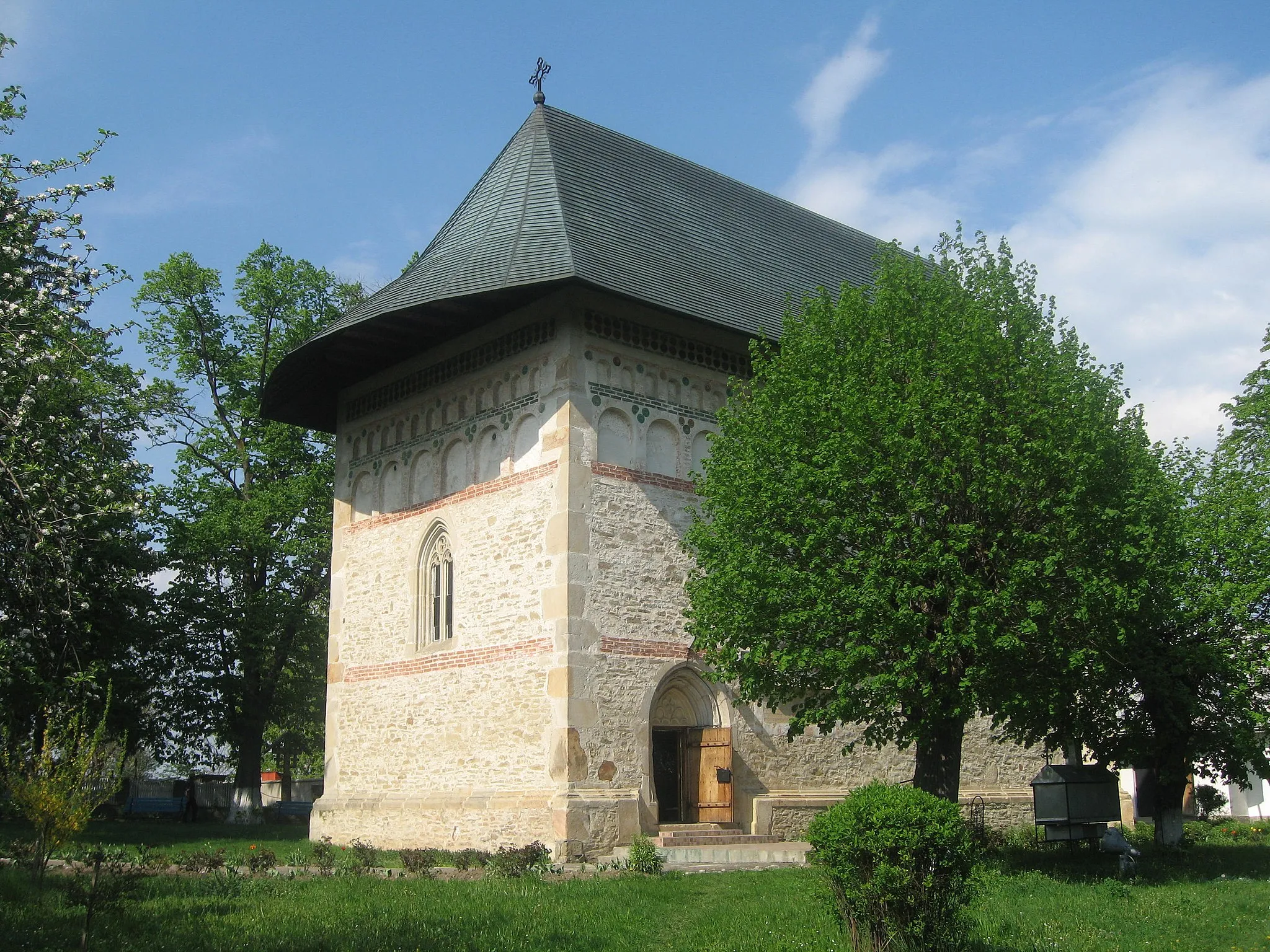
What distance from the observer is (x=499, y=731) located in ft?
52.2

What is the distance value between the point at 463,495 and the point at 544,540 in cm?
212

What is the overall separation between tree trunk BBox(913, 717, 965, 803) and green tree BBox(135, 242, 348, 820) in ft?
53.3

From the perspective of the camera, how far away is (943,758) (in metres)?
13.8

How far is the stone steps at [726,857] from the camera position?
1398cm

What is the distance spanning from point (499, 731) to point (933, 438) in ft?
22.6

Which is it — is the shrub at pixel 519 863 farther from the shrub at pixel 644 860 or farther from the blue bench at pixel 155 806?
the blue bench at pixel 155 806

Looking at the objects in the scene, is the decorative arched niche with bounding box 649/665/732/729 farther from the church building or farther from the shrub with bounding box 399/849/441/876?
the shrub with bounding box 399/849/441/876

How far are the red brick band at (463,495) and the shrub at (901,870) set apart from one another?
9.16m

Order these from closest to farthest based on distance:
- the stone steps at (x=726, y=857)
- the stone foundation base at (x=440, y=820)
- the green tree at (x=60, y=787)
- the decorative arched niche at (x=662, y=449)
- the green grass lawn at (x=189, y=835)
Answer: the green tree at (x=60, y=787) → the stone steps at (x=726, y=857) → the stone foundation base at (x=440, y=820) → the decorative arched niche at (x=662, y=449) → the green grass lawn at (x=189, y=835)

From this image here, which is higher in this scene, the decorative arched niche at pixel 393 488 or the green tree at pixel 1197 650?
the decorative arched niche at pixel 393 488

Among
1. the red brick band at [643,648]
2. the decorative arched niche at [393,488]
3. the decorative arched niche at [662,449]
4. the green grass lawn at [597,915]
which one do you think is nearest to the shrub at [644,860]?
the green grass lawn at [597,915]

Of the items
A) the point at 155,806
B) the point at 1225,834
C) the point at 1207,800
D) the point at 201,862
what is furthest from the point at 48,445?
the point at 1207,800

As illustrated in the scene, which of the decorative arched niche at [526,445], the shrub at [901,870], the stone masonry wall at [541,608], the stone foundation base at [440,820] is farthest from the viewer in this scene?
the decorative arched niche at [526,445]

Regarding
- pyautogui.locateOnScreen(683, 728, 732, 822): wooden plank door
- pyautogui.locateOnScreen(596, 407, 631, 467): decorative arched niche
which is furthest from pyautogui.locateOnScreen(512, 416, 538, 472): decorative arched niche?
pyautogui.locateOnScreen(683, 728, 732, 822): wooden plank door
